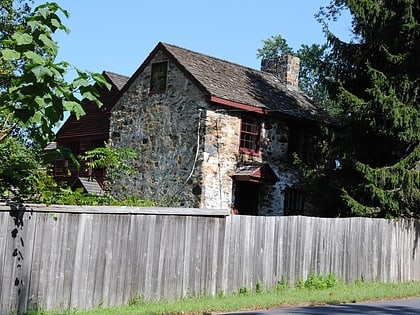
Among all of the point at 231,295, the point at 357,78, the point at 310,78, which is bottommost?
the point at 231,295

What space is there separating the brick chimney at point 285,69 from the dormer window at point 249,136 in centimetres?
533

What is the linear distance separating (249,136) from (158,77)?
14.1ft

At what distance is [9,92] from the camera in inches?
309

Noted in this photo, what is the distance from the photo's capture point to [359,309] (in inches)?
500

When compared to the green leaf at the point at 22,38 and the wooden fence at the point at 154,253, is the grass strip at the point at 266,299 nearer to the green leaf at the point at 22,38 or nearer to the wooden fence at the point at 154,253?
the wooden fence at the point at 154,253

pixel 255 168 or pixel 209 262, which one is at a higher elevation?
pixel 255 168

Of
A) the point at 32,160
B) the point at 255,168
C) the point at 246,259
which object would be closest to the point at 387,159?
the point at 255,168

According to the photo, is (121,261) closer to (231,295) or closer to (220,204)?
(231,295)

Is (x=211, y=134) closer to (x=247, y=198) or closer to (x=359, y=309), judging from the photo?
(x=247, y=198)

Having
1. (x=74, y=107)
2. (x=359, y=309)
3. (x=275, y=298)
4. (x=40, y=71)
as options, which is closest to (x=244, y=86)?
(x=275, y=298)

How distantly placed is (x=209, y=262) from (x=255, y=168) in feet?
33.8

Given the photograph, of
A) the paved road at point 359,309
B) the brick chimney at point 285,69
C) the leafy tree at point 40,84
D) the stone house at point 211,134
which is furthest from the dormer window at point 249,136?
the leafy tree at point 40,84

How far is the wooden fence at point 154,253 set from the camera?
34.1 feet

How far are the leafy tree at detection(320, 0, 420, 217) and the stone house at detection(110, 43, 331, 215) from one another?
13.1 feet
